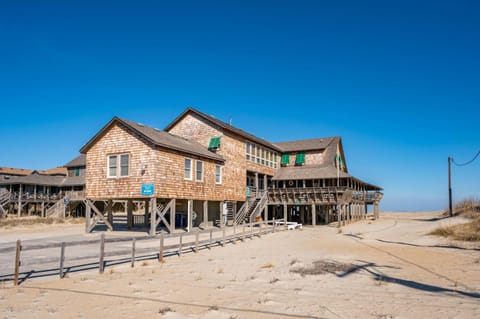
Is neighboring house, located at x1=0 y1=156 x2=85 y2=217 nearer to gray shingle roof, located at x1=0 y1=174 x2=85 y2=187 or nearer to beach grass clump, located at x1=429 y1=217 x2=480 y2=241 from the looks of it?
gray shingle roof, located at x1=0 y1=174 x2=85 y2=187

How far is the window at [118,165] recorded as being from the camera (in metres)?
23.9

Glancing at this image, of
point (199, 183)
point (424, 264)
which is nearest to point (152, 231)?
point (199, 183)

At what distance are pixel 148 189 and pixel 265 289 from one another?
46.4ft

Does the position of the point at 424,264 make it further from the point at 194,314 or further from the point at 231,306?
the point at 194,314

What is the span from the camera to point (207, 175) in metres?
27.6

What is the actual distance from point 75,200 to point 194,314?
42.1 meters

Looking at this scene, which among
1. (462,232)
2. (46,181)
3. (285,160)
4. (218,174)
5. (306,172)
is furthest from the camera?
(46,181)

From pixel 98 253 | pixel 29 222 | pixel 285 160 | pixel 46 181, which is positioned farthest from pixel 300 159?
pixel 46 181

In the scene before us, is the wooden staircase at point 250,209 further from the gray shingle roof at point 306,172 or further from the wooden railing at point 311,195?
the gray shingle roof at point 306,172

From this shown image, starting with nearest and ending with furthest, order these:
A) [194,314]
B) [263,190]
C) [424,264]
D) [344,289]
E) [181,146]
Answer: [194,314] < [344,289] < [424,264] < [181,146] < [263,190]

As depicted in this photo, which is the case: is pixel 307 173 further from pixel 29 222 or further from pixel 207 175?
pixel 29 222

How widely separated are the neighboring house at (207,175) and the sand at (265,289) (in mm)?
8777

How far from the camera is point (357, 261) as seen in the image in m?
14.2

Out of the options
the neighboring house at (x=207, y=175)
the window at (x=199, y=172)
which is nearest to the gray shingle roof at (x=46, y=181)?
the neighboring house at (x=207, y=175)
